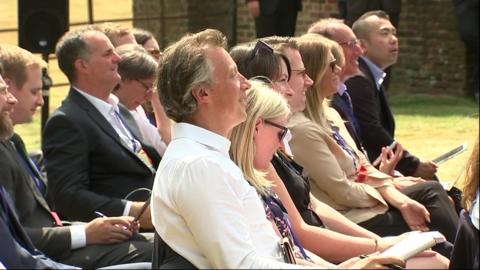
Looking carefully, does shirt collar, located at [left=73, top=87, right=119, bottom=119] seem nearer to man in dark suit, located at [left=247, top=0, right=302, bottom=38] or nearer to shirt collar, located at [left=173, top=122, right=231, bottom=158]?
shirt collar, located at [left=173, top=122, right=231, bottom=158]

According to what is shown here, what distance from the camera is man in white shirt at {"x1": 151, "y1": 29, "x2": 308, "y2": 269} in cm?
336

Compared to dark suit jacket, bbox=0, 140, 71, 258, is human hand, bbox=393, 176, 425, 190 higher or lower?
lower

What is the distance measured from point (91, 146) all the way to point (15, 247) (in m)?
1.29

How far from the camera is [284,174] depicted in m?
4.93

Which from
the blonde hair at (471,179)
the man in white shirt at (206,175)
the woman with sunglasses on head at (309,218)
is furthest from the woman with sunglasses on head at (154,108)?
the blonde hair at (471,179)

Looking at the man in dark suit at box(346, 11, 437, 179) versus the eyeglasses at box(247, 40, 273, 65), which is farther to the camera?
the man in dark suit at box(346, 11, 437, 179)

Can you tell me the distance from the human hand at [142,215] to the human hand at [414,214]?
1394 mm

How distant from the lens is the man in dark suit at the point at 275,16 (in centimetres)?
1285

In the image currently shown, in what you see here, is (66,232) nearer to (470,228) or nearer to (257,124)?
(257,124)

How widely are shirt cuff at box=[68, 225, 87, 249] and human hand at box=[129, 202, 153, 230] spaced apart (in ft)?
1.36

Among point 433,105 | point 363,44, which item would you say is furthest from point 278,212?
point 433,105

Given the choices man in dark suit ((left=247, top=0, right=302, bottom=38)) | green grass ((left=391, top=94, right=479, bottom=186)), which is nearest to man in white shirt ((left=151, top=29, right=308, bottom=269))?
green grass ((left=391, top=94, right=479, bottom=186))

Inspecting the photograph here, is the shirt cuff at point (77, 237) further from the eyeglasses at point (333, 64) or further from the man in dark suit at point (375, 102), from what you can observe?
the man in dark suit at point (375, 102)

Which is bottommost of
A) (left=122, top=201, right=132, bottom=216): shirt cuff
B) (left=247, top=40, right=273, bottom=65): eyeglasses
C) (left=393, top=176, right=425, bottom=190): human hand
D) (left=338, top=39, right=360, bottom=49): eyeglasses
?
(left=393, top=176, right=425, bottom=190): human hand
